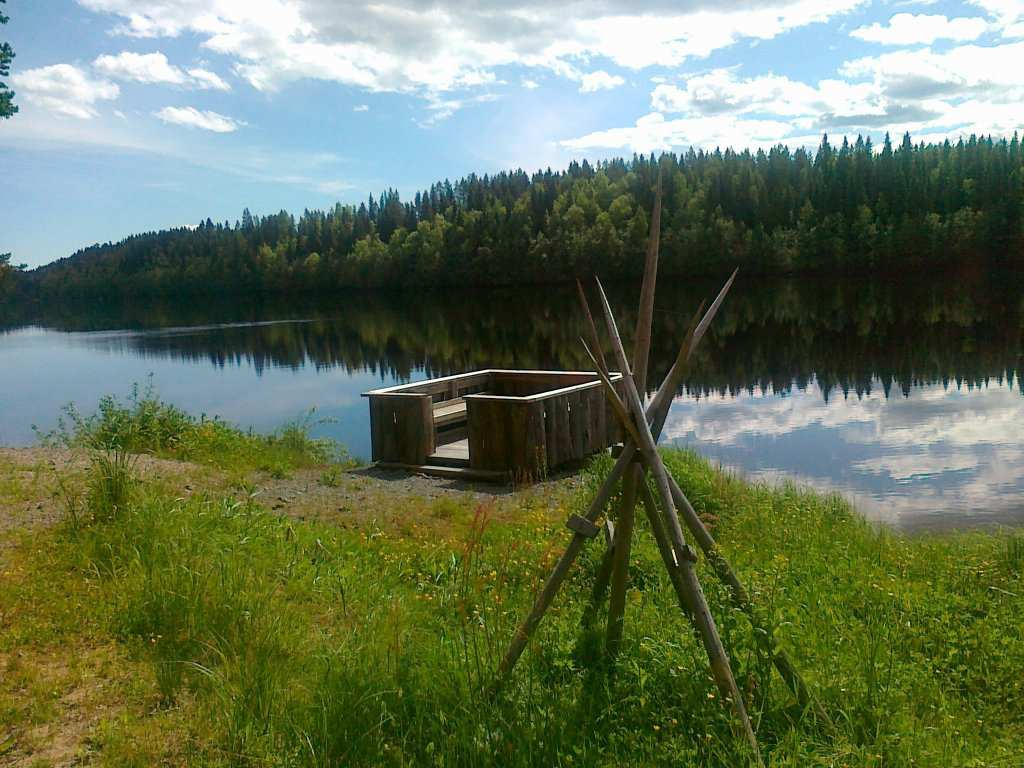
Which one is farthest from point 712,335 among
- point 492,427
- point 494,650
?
point 494,650

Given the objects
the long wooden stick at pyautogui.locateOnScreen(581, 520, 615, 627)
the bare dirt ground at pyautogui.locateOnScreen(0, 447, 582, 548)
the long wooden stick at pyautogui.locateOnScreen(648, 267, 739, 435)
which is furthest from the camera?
the bare dirt ground at pyautogui.locateOnScreen(0, 447, 582, 548)

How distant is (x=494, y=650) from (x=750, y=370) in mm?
26935

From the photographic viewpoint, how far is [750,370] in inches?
1179

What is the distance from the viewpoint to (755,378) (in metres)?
27.9

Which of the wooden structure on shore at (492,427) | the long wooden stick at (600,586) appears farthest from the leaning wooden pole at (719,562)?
the wooden structure on shore at (492,427)

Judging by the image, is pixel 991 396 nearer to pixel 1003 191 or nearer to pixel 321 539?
pixel 321 539

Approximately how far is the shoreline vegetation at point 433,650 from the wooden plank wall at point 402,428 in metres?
4.06

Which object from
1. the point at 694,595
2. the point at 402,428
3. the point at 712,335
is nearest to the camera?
the point at 694,595

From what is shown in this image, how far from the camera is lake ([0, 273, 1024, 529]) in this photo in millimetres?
15742

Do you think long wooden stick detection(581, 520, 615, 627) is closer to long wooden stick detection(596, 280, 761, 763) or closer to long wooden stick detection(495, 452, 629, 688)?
long wooden stick detection(495, 452, 629, 688)

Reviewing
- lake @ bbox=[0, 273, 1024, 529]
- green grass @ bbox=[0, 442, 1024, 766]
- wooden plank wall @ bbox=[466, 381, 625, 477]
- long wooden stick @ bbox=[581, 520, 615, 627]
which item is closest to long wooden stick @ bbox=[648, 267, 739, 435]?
long wooden stick @ bbox=[581, 520, 615, 627]

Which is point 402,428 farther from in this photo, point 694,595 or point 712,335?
point 712,335

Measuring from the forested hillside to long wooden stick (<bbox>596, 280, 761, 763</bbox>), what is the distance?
86.6 meters

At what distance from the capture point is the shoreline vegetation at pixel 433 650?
12.9ft
